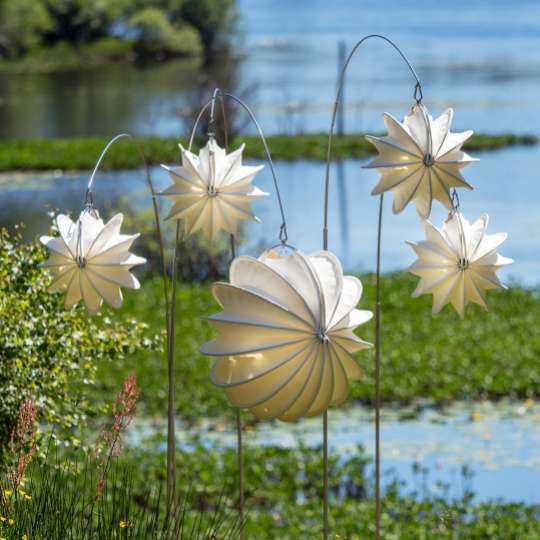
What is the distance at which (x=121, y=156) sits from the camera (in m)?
17.8

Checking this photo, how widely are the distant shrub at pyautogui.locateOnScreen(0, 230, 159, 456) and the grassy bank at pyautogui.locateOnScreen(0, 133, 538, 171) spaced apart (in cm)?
1303

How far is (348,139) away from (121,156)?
11.3ft

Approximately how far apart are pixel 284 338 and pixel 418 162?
0.69m

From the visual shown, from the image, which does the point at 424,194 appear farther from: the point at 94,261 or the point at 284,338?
the point at 94,261

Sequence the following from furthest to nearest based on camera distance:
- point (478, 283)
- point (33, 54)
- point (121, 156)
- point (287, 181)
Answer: point (33, 54) < point (121, 156) < point (287, 181) < point (478, 283)

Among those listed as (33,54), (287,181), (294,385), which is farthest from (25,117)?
(294,385)

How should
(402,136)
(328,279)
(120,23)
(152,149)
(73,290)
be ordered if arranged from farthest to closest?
(120,23) < (152,149) < (73,290) < (402,136) < (328,279)

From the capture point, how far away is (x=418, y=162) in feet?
9.98

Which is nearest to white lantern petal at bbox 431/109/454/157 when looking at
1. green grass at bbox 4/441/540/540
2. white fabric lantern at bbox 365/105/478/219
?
white fabric lantern at bbox 365/105/478/219

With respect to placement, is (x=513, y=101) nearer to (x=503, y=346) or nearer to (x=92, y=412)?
(x=503, y=346)

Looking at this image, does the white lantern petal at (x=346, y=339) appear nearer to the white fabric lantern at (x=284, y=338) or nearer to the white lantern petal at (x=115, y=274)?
the white fabric lantern at (x=284, y=338)

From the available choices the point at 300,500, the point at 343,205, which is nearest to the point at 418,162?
the point at 300,500

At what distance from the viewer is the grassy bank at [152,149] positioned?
58.1 feet

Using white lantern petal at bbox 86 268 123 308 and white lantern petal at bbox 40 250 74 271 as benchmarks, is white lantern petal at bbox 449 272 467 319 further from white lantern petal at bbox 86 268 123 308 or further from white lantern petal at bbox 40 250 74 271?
white lantern petal at bbox 40 250 74 271
